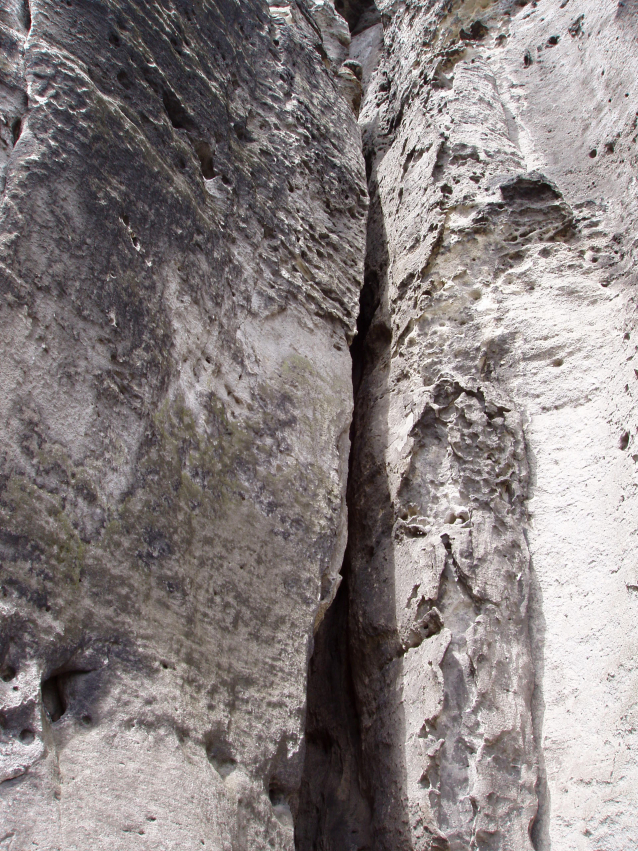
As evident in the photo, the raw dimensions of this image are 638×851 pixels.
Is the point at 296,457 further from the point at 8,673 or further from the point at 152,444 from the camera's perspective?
the point at 8,673

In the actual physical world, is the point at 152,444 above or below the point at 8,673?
above

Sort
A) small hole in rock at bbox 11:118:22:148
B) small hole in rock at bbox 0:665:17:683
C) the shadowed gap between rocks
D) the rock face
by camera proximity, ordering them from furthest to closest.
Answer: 1. the shadowed gap between rocks
2. small hole in rock at bbox 11:118:22:148
3. the rock face
4. small hole in rock at bbox 0:665:17:683

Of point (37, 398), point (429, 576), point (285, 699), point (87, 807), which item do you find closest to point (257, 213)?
point (37, 398)

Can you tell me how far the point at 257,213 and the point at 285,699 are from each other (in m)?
1.88

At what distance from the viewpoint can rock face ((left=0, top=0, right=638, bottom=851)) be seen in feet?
6.39

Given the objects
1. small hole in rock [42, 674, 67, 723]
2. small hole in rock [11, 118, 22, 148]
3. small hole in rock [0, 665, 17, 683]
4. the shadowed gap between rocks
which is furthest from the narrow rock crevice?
small hole in rock [11, 118, 22, 148]

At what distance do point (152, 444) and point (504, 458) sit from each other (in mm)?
1327


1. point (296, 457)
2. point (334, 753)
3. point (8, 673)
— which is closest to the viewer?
point (8, 673)

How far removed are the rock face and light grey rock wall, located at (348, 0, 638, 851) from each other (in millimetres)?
13

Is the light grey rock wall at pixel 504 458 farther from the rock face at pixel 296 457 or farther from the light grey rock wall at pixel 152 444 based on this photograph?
the light grey rock wall at pixel 152 444

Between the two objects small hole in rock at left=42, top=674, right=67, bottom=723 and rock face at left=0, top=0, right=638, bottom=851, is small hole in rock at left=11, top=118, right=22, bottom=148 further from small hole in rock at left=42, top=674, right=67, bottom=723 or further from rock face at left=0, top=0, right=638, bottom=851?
small hole in rock at left=42, top=674, right=67, bottom=723

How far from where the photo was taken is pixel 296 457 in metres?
2.64

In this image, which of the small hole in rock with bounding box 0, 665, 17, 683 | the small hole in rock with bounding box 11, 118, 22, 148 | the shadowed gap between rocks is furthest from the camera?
the shadowed gap between rocks

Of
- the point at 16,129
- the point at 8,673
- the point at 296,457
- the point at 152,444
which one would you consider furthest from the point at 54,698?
the point at 16,129
